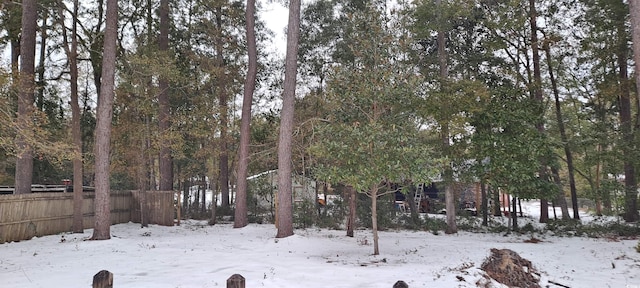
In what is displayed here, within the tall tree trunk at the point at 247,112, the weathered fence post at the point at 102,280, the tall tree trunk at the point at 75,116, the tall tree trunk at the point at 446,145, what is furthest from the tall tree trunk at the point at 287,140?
the weathered fence post at the point at 102,280

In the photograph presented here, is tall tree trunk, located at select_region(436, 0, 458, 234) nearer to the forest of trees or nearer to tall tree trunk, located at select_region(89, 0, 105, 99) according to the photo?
the forest of trees

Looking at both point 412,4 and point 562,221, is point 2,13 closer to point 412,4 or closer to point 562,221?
point 412,4

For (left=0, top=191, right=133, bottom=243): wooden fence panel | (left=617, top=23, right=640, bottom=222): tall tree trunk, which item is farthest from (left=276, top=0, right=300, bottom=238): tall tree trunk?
(left=617, top=23, right=640, bottom=222): tall tree trunk

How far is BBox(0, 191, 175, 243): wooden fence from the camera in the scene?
10852 mm

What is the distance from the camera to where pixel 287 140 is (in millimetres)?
11641

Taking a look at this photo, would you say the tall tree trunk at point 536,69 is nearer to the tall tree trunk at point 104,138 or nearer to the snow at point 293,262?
the snow at point 293,262

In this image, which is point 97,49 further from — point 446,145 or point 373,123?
point 446,145

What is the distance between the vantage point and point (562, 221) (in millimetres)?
14891

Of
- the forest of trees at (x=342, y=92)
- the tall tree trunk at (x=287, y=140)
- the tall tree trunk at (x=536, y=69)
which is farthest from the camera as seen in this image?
the tall tree trunk at (x=536, y=69)

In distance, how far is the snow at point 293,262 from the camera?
20.0ft

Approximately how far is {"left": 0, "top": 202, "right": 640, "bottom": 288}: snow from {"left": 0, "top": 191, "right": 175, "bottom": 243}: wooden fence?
21.8 inches

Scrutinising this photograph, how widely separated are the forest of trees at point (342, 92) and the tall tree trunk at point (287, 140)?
45 millimetres

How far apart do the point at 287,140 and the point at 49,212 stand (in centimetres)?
795

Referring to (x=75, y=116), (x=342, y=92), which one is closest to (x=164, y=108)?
(x=75, y=116)
